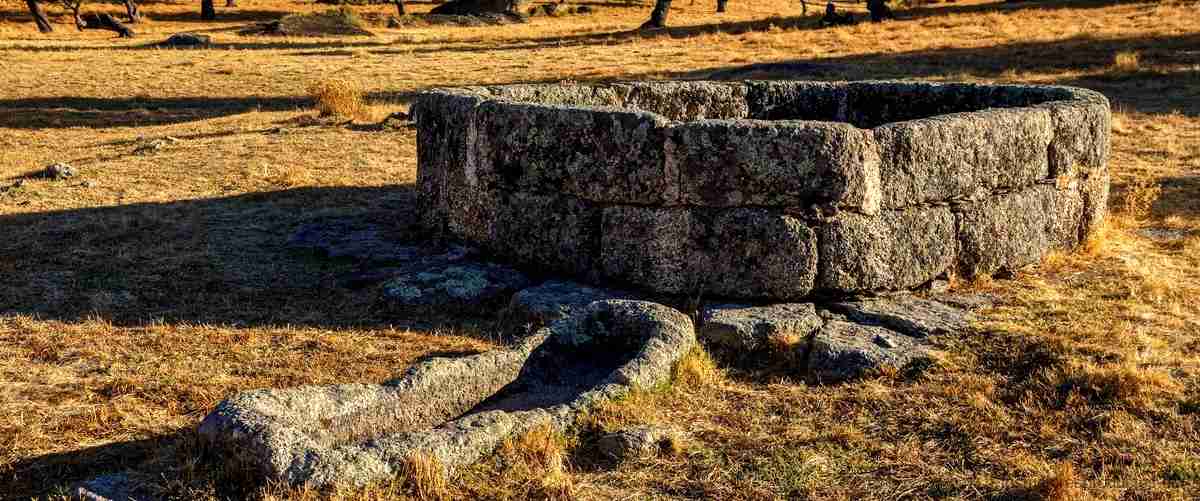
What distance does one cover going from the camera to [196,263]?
316 inches

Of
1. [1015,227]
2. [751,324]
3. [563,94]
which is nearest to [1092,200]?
[1015,227]

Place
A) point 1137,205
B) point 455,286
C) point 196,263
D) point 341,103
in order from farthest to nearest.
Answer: point 341,103 < point 1137,205 < point 196,263 < point 455,286

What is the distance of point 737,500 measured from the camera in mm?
4316

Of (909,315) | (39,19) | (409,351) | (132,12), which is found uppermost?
(132,12)

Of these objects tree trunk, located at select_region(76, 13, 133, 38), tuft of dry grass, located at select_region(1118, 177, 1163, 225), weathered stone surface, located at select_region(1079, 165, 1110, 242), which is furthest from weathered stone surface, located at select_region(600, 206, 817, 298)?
tree trunk, located at select_region(76, 13, 133, 38)

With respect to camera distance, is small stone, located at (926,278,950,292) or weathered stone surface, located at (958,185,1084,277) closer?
small stone, located at (926,278,950,292)

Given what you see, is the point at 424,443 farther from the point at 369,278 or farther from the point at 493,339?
the point at 369,278

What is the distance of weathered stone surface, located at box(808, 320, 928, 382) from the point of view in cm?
571

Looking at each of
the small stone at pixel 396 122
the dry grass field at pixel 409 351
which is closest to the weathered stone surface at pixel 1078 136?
the dry grass field at pixel 409 351

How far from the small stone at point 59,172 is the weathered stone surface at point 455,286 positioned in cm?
566

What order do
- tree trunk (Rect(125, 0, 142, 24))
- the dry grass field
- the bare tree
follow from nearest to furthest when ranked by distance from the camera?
1. the dry grass field
2. the bare tree
3. tree trunk (Rect(125, 0, 142, 24))

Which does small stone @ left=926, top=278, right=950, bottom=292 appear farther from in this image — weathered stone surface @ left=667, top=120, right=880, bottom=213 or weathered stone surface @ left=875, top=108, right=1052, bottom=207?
weathered stone surface @ left=667, top=120, right=880, bottom=213

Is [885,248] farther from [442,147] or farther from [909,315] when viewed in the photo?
[442,147]

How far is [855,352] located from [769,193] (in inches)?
46.2
